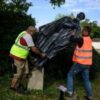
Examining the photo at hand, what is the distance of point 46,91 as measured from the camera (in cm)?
1235

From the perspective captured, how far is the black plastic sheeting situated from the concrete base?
0.76 feet

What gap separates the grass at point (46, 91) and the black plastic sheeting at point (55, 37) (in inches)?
33.1

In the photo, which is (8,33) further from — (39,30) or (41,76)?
(41,76)

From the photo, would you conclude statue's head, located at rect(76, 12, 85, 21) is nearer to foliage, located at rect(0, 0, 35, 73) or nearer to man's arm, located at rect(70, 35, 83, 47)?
man's arm, located at rect(70, 35, 83, 47)

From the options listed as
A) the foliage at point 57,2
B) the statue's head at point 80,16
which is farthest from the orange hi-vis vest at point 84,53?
the foliage at point 57,2

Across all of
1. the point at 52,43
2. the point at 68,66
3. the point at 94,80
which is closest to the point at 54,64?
the point at 68,66

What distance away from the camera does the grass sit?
1123 cm

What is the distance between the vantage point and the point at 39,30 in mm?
13086

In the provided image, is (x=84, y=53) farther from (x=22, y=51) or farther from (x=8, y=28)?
(x=8, y=28)

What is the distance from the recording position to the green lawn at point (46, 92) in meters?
11.2

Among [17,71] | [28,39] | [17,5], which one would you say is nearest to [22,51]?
[28,39]

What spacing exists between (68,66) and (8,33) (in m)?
2.19

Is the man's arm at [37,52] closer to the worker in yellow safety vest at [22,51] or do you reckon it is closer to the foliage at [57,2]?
the worker in yellow safety vest at [22,51]

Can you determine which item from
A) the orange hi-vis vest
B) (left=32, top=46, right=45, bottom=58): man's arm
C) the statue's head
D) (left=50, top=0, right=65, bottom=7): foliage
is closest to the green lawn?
→ (left=32, top=46, right=45, bottom=58): man's arm
